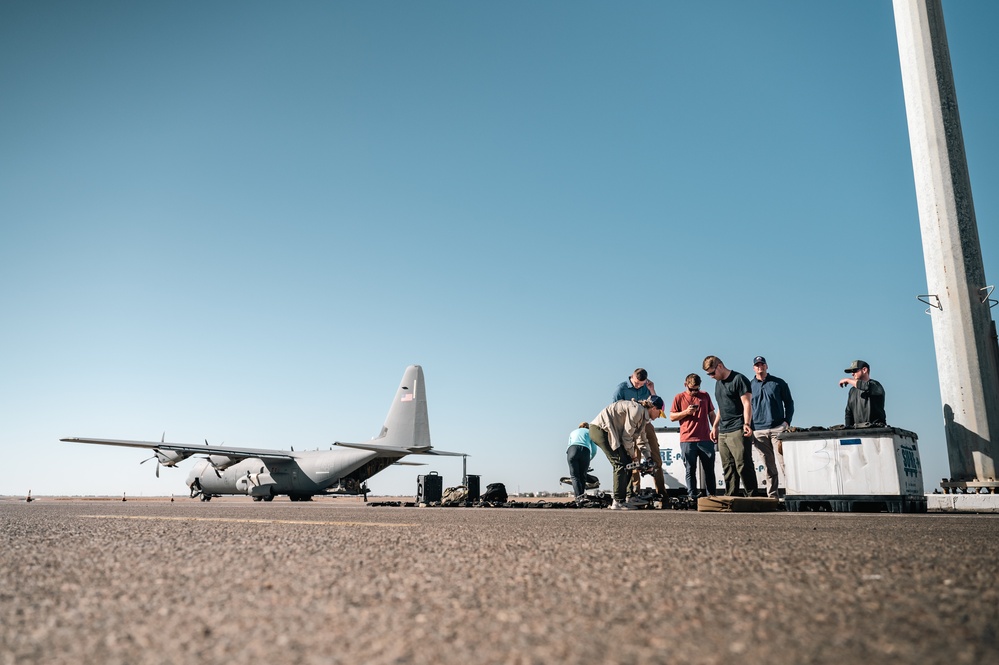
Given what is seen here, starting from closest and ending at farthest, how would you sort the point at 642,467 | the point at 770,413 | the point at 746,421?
the point at 746,421 < the point at 642,467 < the point at 770,413

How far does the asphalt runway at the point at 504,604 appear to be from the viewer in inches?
44.1

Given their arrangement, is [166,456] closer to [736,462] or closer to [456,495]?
[456,495]

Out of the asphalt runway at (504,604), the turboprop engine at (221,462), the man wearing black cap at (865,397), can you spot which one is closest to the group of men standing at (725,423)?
the man wearing black cap at (865,397)

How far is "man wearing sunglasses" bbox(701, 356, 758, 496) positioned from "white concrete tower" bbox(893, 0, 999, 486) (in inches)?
177

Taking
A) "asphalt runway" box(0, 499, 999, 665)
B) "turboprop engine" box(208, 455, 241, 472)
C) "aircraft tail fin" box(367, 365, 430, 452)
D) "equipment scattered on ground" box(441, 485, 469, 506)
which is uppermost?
"aircraft tail fin" box(367, 365, 430, 452)

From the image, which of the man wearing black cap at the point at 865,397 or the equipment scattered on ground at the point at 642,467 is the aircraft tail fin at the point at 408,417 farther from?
the man wearing black cap at the point at 865,397

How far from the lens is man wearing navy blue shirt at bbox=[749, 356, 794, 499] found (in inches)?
340

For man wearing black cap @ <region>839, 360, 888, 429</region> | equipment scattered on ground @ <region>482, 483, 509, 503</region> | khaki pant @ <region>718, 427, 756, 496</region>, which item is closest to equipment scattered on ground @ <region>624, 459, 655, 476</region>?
khaki pant @ <region>718, 427, 756, 496</region>

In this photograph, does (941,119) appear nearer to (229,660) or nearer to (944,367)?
(944,367)

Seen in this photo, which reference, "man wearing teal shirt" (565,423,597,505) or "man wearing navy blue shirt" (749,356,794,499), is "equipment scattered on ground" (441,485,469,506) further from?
"man wearing navy blue shirt" (749,356,794,499)

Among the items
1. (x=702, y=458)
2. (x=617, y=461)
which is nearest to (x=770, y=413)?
(x=702, y=458)

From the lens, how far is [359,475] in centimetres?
2603

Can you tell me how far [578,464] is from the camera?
1030 centimetres

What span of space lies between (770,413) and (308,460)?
2031cm
